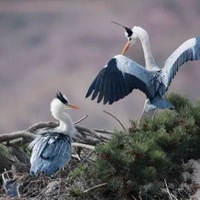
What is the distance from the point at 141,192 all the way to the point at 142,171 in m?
0.15

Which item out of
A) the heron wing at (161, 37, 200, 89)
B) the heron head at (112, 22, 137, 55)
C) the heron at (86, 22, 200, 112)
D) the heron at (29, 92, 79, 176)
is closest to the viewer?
the heron at (29, 92, 79, 176)

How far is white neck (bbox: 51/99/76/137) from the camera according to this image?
6964 millimetres

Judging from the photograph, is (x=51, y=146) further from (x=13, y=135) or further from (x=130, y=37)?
(x=130, y=37)

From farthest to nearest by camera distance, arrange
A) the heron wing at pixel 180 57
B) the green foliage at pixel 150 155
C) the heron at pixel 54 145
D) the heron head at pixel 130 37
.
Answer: the heron head at pixel 130 37 < the heron wing at pixel 180 57 < the heron at pixel 54 145 < the green foliage at pixel 150 155

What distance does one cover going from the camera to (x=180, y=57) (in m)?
7.45

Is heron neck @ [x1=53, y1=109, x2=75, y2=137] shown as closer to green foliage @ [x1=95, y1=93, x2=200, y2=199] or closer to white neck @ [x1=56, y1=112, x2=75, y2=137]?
white neck @ [x1=56, y1=112, x2=75, y2=137]

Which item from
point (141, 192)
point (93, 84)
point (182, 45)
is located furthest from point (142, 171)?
point (182, 45)

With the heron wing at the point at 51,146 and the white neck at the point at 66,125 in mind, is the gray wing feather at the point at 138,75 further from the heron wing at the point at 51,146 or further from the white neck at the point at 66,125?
the heron wing at the point at 51,146

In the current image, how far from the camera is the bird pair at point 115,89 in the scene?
669 centimetres

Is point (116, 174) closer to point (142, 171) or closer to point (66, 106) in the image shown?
point (142, 171)

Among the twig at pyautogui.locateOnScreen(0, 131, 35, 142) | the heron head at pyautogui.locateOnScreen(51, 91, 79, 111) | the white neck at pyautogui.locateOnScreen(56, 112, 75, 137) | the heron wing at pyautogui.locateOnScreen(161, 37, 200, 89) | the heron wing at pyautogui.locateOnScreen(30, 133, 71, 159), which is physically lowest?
the twig at pyautogui.locateOnScreen(0, 131, 35, 142)

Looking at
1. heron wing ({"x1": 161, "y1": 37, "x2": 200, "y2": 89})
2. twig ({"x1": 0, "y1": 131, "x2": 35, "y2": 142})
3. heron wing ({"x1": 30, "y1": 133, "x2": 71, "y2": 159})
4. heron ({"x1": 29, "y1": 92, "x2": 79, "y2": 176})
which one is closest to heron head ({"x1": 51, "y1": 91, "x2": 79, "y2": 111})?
heron ({"x1": 29, "y1": 92, "x2": 79, "y2": 176})

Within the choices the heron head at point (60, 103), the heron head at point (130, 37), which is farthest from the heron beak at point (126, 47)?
the heron head at point (60, 103)

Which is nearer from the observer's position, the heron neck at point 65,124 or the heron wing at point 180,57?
the heron neck at point 65,124
